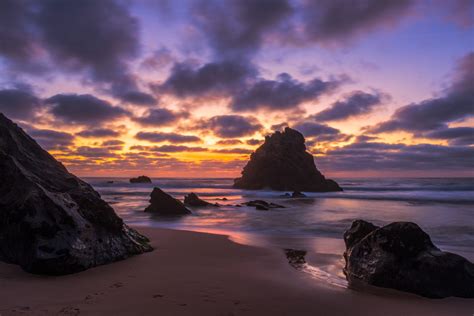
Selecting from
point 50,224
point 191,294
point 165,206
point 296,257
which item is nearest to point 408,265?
point 296,257

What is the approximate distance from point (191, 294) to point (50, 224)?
3.25m

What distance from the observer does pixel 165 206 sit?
22234 millimetres

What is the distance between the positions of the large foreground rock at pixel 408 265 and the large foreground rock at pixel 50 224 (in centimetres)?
556

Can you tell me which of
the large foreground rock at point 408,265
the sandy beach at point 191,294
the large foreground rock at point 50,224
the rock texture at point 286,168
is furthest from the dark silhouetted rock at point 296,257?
the rock texture at point 286,168

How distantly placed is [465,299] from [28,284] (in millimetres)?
7671

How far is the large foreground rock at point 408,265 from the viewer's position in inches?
232

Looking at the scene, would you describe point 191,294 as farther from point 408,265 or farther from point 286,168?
point 286,168

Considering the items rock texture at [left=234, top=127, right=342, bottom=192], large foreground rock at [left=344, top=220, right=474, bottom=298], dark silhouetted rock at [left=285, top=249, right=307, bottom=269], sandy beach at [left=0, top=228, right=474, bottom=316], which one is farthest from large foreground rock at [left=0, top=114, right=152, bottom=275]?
rock texture at [left=234, top=127, right=342, bottom=192]

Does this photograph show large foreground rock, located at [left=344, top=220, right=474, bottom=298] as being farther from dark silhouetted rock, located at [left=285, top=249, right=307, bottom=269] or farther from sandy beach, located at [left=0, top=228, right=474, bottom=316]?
dark silhouetted rock, located at [left=285, top=249, right=307, bottom=269]

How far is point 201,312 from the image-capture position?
459cm

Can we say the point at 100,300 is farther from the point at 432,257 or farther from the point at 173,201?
the point at 173,201

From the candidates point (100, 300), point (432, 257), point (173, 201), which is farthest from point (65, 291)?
point (173, 201)

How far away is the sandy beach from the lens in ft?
15.2

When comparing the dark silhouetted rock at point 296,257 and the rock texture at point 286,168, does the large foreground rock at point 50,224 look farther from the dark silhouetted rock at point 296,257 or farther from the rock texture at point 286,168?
the rock texture at point 286,168
